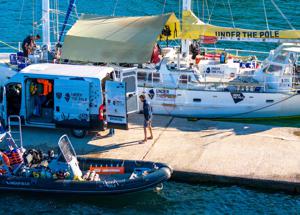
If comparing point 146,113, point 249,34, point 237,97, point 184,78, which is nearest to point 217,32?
point 249,34

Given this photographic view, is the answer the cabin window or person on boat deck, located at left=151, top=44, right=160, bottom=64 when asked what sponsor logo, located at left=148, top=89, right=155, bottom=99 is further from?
person on boat deck, located at left=151, top=44, right=160, bottom=64

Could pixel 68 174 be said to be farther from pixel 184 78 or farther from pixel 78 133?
pixel 184 78

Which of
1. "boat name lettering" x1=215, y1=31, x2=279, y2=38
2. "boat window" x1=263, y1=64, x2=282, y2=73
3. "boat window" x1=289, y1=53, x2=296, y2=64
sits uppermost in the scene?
"boat name lettering" x1=215, y1=31, x2=279, y2=38

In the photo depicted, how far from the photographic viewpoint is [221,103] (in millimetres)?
24953

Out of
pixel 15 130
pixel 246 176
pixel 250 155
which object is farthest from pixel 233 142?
pixel 15 130

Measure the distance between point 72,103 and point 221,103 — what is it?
6672 mm

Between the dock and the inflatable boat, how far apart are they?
4.18ft

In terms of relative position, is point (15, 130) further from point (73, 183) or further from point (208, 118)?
point (208, 118)

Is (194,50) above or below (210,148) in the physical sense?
above

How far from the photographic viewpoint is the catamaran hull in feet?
81.3

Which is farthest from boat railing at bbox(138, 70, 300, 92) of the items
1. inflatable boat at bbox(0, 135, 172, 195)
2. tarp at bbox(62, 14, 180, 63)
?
inflatable boat at bbox(0, 135, 172, 195)

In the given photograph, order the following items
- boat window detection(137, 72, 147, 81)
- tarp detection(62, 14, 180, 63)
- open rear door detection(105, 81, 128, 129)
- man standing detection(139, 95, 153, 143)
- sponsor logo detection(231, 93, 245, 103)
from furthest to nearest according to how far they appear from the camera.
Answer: boat window detection(137, 72, 147, 81) → tarp detection(62, 14, 180, 63) → sponsor logo detection(231, 93, 245, 103) → man standing detection(139, 95, 153, 143) → open rear door detection(105, 81, 128, 129)

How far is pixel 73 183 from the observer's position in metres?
17.9

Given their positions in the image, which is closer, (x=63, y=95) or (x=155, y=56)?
(x=63, y=95)
